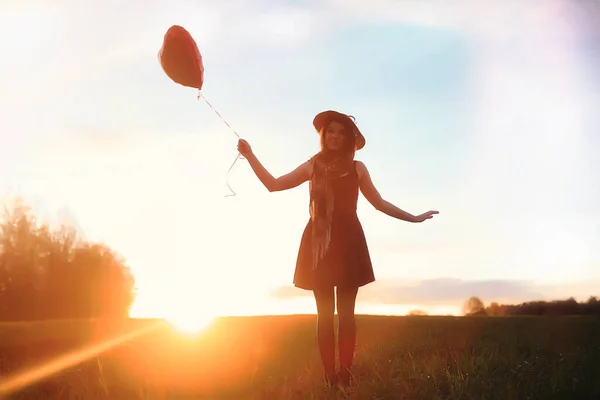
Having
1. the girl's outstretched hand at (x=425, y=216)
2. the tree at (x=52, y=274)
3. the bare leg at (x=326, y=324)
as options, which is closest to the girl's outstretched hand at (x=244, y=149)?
the bare leg at (x=326, y=324)

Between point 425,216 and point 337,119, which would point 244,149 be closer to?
point 337,119

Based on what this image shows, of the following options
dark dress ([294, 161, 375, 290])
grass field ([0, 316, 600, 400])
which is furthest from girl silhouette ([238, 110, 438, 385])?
grass field ([0, 316, 600, 400])

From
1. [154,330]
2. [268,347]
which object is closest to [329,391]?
[268,347]

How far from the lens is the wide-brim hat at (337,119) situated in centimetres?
705

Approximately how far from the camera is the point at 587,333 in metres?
10.8

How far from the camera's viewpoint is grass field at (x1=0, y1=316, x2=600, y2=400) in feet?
19.8

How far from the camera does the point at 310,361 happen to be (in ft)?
28.5

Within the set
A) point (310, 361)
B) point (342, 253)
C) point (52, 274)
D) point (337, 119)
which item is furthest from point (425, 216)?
point (52, 274)

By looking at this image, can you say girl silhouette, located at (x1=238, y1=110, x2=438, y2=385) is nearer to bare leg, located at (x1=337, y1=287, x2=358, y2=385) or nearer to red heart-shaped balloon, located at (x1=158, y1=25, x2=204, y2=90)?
bare leg, located at (x1=337, y1=287, x2=358, y2=385)

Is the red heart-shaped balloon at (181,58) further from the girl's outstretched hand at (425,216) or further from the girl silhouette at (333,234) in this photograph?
the girl's outstretched hand at (425,216)

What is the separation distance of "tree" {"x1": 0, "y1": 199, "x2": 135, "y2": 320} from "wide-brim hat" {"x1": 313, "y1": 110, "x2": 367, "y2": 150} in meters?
25.8

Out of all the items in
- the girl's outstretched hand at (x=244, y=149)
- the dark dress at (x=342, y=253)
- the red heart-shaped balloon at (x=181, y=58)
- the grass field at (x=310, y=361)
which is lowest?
the grass field at (x=310, y=361)

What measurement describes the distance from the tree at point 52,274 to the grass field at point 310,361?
17732 millimetres

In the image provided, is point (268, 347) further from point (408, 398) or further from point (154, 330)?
→ point (408, 398)
